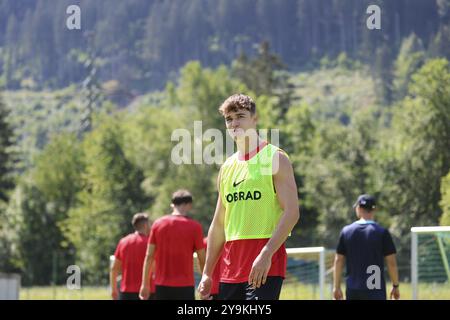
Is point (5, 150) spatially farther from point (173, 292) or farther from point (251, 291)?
point (251, 291)

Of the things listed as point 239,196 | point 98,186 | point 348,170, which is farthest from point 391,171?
point 239,196

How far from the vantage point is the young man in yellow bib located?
702 cm

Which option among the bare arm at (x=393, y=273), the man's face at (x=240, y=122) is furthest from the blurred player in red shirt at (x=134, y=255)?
the man's face at (x=240, y=122)

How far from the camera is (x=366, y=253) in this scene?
11758 millimetres

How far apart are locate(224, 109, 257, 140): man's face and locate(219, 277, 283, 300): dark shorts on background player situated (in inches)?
41.2

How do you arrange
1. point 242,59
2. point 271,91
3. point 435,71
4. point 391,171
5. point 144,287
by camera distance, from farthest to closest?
point 242,59
point 271,91
point 391,171
point 435,71
point 144,287

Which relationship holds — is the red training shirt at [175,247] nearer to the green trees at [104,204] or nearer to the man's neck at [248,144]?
the man's neck at [248,144]

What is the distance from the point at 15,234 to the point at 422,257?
6399 cm

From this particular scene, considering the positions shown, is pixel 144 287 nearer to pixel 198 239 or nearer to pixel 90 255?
pixel 198 239

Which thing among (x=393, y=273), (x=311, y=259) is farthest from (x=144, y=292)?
(x=311, y=259)

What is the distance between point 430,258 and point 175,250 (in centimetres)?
637

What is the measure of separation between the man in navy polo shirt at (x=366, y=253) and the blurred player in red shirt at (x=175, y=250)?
1.77 m

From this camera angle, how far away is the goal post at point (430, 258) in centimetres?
1691

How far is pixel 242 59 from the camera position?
121m
